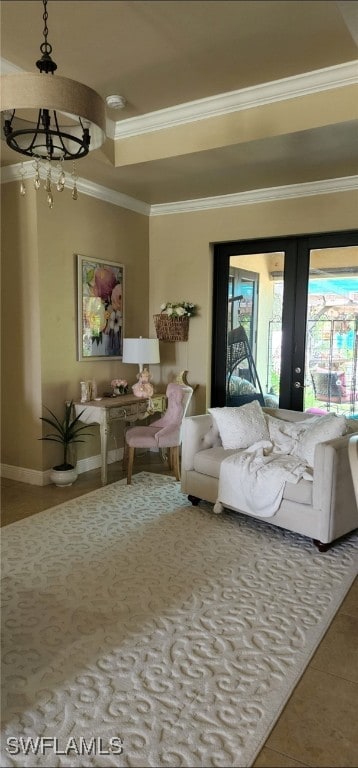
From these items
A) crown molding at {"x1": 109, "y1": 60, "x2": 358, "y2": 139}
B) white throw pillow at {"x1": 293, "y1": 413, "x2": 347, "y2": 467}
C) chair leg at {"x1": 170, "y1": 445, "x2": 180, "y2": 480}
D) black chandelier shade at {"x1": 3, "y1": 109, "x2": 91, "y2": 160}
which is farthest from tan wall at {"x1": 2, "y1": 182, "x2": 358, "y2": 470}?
white throw pillow at {"x1": 293, "y1": 413, "x2": 347, "y2": 467}

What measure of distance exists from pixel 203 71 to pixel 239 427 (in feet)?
8.04

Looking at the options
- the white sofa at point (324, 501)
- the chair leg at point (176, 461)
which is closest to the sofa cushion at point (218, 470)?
the white sofa at point (324, 501)

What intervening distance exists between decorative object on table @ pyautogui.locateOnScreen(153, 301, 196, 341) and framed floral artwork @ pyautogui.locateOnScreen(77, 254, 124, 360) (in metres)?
0.45

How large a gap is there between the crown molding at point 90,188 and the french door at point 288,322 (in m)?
0.97

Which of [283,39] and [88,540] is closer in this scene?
[283,39]

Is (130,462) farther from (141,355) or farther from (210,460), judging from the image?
(141,355)

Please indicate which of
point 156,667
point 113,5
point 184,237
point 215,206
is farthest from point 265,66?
point 156,667

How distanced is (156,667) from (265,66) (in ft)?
11.0

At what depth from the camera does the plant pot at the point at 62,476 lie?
14.0ft

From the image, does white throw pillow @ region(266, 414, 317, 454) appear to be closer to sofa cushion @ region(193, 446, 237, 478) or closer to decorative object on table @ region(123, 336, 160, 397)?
sofa cushion @ region(193, 446, 237, 478)

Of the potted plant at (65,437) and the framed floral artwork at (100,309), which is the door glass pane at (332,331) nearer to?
the framed floral artwork at (100,309)

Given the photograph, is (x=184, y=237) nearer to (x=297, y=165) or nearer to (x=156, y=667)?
(x=297, y=165)

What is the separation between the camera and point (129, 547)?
314cm

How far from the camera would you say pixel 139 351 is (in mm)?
4707
